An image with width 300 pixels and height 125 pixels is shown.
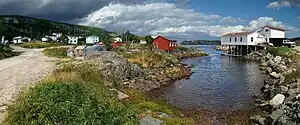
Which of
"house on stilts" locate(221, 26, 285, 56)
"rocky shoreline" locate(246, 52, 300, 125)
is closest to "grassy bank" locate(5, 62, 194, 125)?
"rocky shoreline" locate(246, 52, 300, 125)

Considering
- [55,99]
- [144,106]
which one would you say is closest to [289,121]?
[144,106]

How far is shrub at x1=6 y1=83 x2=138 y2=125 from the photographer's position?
32.1 ft

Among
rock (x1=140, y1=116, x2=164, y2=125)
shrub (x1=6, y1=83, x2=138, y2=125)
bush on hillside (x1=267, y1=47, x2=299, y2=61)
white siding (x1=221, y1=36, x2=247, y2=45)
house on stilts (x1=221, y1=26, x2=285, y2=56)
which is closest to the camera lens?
shrub (x1=6, y1=83, x2=138, y2=125)

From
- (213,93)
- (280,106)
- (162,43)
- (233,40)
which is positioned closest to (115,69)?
(213,93)

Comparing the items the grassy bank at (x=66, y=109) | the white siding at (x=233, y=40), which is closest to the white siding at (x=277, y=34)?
the white siding at (x=233, y=40)

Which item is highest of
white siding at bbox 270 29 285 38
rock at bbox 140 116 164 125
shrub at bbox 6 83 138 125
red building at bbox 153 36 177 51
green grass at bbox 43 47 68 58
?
white siding at bbox 270 29 285 38

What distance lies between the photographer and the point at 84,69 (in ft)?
66.1

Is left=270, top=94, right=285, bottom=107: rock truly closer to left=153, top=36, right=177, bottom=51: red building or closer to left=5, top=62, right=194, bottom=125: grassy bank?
left=5, top=62, right=194, bottom=125: grassy bank

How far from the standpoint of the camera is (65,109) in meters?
9.88

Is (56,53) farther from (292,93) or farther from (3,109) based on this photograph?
(3,109)

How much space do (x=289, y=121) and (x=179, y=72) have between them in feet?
84.9

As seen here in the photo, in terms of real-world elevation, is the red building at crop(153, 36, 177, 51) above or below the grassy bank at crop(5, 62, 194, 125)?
above

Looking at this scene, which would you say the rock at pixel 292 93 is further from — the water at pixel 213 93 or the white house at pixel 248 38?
the white house at pixel 248 38

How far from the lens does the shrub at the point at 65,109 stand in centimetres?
979
